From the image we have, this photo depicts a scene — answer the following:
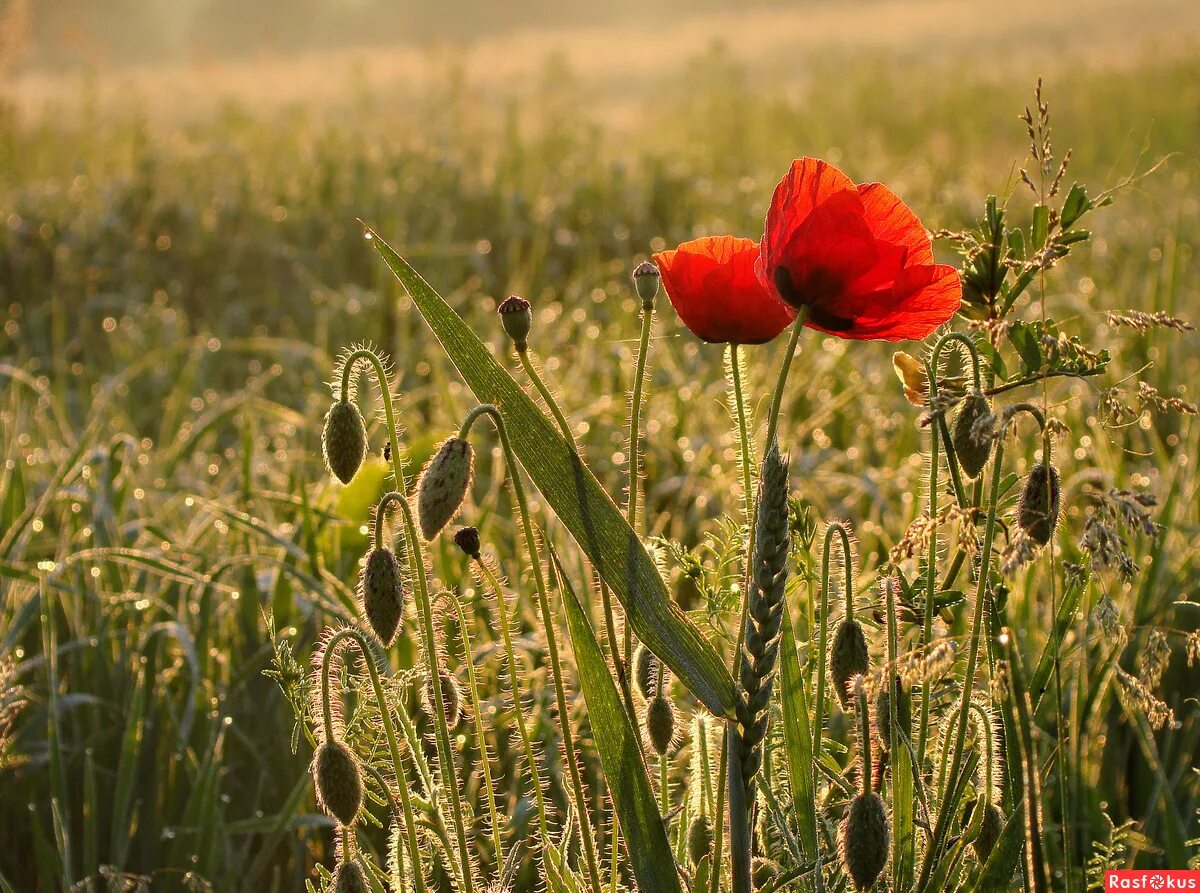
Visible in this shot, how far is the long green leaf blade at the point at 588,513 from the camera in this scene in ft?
3.54

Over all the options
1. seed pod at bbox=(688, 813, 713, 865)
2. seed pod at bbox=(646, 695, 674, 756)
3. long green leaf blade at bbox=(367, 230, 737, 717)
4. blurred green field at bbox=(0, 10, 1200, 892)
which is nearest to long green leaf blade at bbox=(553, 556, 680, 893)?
long green leaf blade at bbox=(367, 230, 737, 717)

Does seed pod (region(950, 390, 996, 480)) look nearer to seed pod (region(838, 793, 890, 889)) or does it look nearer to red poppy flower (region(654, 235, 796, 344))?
red poppy flower (region(654, 235, 796, 344))

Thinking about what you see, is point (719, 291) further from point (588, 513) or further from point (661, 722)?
point (661, 722)

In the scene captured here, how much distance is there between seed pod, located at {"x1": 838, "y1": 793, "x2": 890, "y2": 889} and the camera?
1.10 metres

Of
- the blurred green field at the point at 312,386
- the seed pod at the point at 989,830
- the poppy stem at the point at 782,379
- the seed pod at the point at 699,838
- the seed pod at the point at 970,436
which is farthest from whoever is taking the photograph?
the blurred green field at the point at 312,386

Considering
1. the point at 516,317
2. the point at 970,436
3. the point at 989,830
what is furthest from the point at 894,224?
the point at 989,830

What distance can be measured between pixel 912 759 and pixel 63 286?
4256mm

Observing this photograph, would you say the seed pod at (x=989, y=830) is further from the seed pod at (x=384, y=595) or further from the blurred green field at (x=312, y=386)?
the seed pod at (x=384, y=595)

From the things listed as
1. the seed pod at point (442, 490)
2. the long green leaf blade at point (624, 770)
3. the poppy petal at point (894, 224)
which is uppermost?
the poppy petal at point (894, 224)

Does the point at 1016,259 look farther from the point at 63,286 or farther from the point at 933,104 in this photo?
the point at 933,104

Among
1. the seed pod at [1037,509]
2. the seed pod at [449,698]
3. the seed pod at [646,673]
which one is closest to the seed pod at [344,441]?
the seed pod at [449,698]

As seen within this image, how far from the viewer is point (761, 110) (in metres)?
8.50

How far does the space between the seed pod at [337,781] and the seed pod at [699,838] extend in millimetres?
420

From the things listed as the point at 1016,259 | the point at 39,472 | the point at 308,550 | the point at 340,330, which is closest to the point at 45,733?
the point at 308,550
